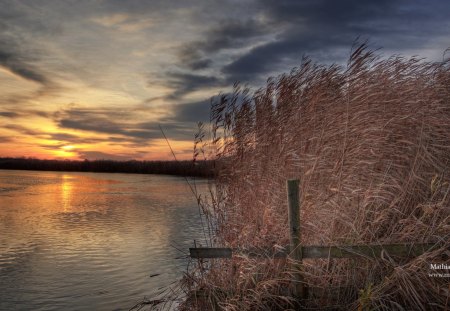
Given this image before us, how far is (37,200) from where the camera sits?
23.8 meters

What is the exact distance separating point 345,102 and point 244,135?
6.79 ft

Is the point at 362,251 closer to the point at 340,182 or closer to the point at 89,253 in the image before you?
the point at 340,182

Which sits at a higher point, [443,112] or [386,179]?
[443,112]

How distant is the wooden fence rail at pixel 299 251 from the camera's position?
5.33 meters

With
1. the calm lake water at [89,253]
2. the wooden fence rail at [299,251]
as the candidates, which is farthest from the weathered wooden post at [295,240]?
the calm lake water at [89,253]

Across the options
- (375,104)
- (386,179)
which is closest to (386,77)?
(375,104)

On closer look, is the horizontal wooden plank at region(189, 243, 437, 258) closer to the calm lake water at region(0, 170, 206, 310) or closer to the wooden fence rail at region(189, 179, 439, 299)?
the wooden fence rail at region(189, 179, 439, 299)

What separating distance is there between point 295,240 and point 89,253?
773 cm

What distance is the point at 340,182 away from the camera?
20.4 ft

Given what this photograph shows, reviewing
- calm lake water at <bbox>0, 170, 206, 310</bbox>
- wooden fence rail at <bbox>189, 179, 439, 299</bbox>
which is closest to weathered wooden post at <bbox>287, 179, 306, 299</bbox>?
wooden fence rail at <bbox>189, 179, 439, 299</bbox>

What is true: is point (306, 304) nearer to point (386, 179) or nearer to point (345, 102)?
point (386, 179)

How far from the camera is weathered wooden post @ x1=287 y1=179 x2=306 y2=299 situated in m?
5.52

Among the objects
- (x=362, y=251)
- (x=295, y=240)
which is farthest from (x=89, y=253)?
(x=362, y=251)

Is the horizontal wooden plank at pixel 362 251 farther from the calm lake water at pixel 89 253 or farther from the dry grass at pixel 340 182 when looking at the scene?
the calm lake water at pixel 89 253
